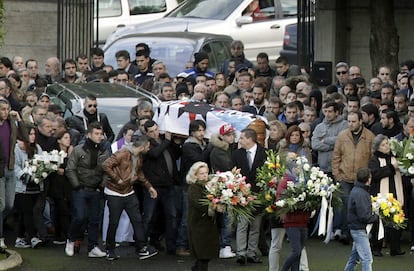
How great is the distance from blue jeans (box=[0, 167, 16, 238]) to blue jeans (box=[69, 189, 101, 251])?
32.1 inches

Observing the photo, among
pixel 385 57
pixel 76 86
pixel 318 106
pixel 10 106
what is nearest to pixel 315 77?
pixel 385 57

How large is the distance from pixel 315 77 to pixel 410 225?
5456 millimetres

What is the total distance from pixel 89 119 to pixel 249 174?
284cm

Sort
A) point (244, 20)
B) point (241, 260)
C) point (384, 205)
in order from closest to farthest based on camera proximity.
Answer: point (384, 205)
point (241, 260)
point (244, 20)

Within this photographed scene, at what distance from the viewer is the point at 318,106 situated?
72.9 ft

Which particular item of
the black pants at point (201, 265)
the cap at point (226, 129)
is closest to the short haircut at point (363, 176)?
the black pants at point (201, 265)

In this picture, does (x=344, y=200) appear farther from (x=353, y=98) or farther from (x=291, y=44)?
(x=291, y=44)

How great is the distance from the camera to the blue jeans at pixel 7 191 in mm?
19281

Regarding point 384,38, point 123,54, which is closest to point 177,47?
point 123,54

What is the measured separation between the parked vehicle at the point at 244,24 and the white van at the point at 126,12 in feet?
6.63

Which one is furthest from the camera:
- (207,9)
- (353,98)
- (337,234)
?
(207,9)

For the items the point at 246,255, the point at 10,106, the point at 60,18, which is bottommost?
the point at 246,255

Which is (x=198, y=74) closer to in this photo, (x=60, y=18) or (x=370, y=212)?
(x=60, y=18)

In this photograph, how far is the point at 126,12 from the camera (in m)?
32.7
